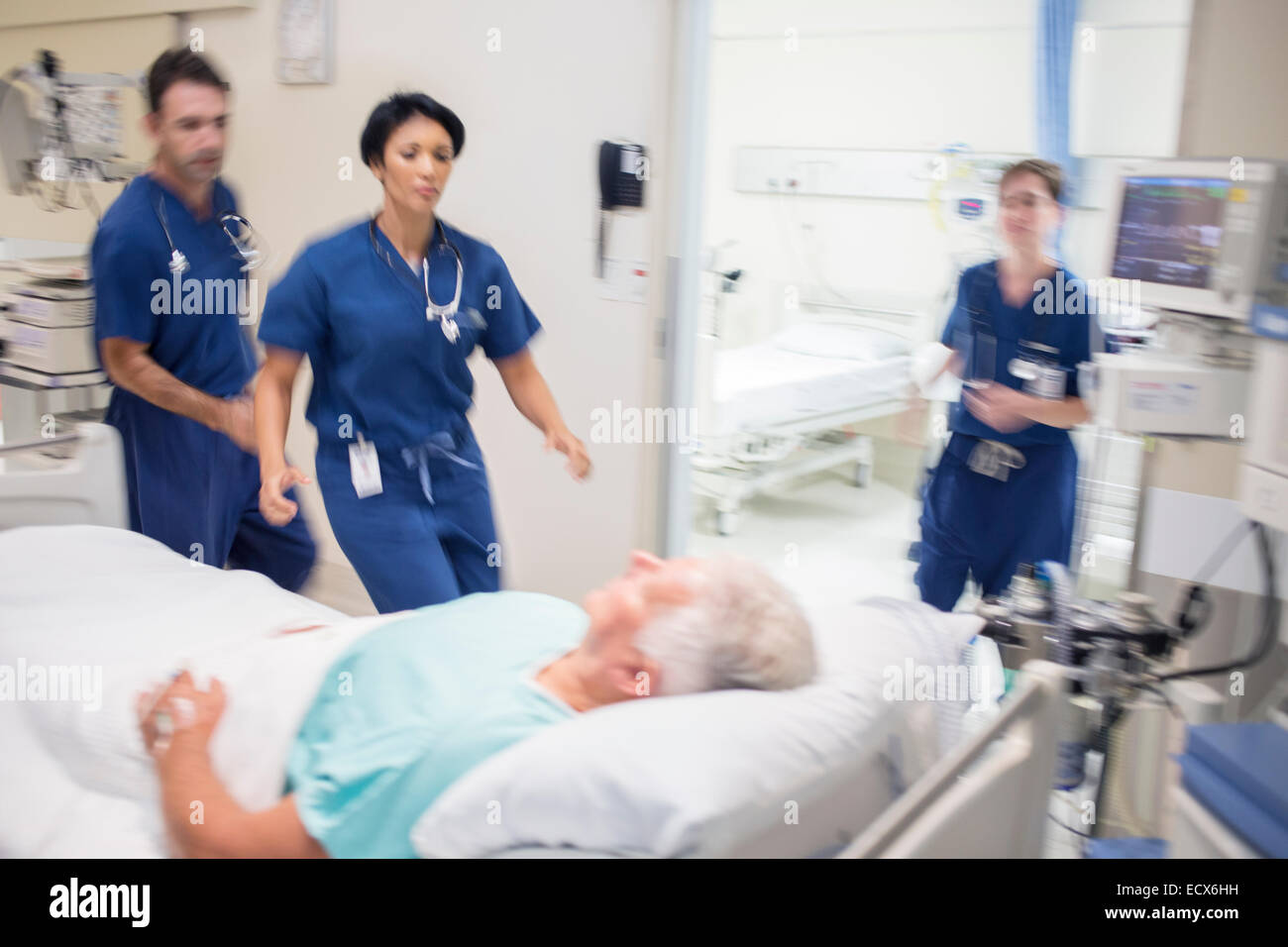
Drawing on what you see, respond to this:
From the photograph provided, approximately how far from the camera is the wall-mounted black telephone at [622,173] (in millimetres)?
2740

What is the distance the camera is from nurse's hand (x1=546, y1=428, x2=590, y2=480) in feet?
6.93

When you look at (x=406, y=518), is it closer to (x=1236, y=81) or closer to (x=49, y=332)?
(x=49, y=332)

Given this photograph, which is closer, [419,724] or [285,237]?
[419,724]

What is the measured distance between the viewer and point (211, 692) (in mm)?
1420

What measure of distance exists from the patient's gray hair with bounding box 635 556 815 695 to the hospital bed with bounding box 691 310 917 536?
2507 mm

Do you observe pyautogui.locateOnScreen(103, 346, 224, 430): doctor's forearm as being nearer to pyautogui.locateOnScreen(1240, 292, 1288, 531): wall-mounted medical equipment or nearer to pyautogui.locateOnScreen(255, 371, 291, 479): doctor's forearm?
pyautogui.locateOnScreen(255, 371, 291, 479): doctor's forearm

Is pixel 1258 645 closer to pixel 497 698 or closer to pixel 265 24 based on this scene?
pixel 497 698

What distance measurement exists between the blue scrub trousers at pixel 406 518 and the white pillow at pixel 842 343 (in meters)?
2.49

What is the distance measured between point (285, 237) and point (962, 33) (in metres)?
2.60

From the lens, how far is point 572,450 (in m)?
2.14

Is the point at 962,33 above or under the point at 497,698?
above

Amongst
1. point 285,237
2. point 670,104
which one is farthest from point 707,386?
point 285,237

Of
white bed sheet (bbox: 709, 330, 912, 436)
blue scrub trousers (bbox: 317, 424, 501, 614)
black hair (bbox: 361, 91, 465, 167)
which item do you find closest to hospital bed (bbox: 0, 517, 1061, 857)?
blue scrub trousers (bbox: 317, 424, 501, 614)

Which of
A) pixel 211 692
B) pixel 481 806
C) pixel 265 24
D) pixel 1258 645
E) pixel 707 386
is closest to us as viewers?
pixel 481 806
